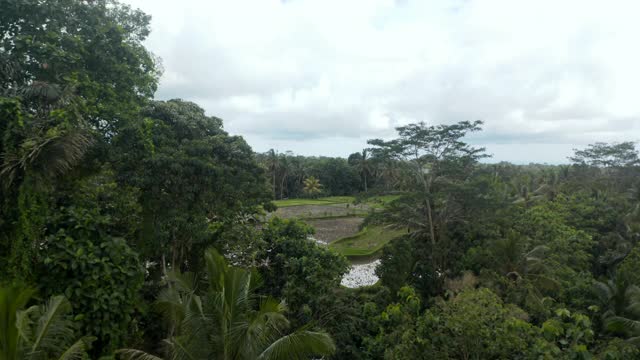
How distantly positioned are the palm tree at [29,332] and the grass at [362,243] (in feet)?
58.8

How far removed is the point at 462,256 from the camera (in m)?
14.0

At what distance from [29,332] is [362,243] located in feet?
73.2

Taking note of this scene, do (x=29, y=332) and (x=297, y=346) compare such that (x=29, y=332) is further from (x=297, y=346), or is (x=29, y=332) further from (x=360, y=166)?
(x=360, y=166)

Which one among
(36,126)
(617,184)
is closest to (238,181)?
(36,126)

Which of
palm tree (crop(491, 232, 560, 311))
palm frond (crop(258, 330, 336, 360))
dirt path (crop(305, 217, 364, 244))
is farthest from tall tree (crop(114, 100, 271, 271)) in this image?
dirt path (crop(305, 217, 364, 244))

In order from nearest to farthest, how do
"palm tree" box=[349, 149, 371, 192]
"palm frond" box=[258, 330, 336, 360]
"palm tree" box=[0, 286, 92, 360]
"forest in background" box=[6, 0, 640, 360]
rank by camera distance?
1. "palm tree" box=[0, 286, 92, 360]
2. "palm frond" box=[258, 330, 336, 360]
3. "forest in background" box=[6, 0, 640, 360]
4. "palm tree" box=[349, 149, 371, 192]

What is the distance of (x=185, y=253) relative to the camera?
10.6 metres

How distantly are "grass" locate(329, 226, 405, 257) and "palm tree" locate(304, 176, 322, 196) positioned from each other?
829 inches

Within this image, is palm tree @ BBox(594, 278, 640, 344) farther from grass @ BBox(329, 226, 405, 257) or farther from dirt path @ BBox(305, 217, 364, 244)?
dirt path @ BBox(305, 217, 364, 244)

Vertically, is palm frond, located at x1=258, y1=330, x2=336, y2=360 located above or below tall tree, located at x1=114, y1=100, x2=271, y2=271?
below

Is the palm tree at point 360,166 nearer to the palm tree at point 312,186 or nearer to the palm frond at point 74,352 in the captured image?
the palm tree at point 312,186

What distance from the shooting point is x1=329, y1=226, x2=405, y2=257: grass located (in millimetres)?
24098

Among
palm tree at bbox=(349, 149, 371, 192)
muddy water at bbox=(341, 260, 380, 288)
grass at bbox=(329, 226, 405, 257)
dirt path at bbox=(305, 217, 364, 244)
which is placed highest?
palm tree at bbox=(349, 149, 371, 192)

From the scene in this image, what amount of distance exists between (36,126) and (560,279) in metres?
14.3
